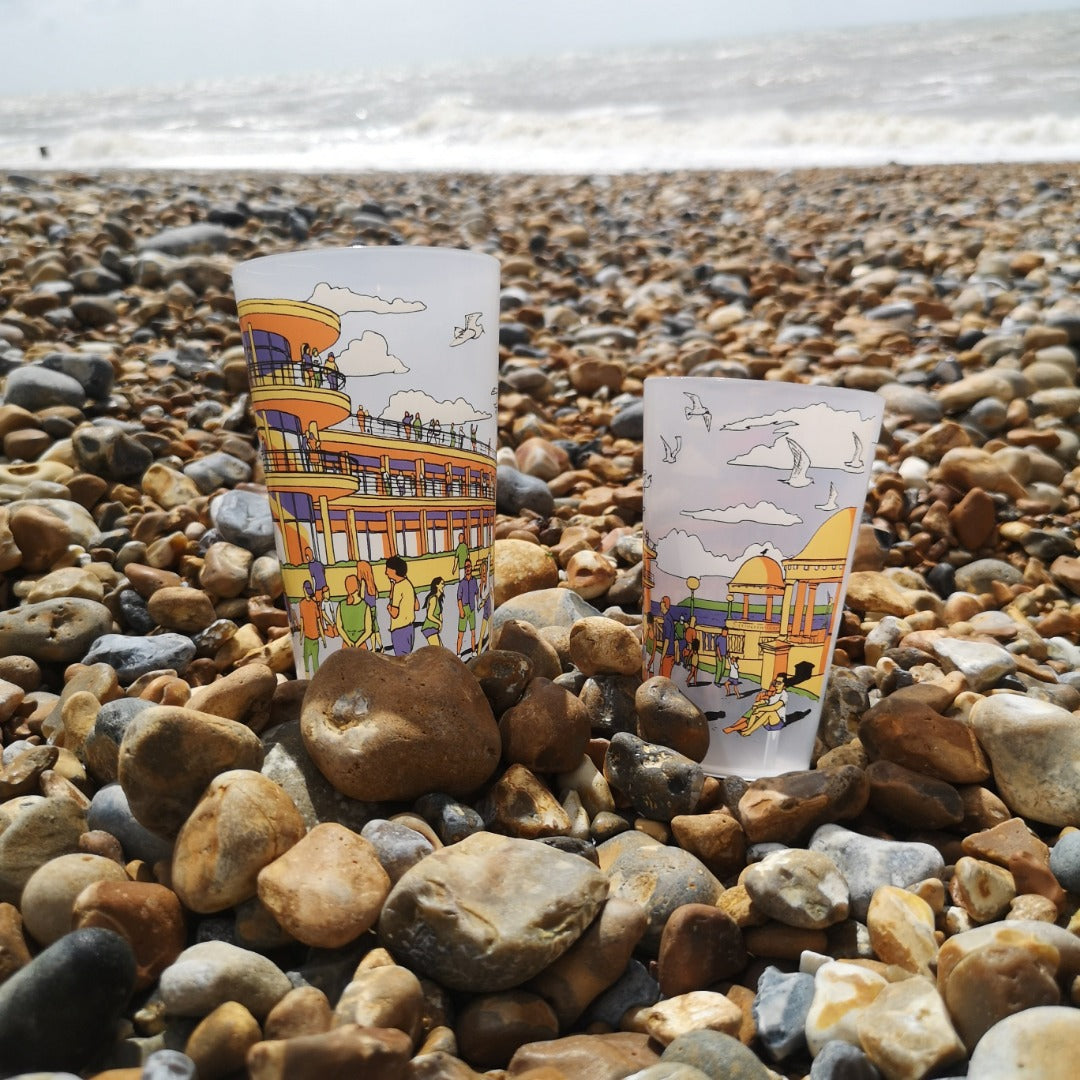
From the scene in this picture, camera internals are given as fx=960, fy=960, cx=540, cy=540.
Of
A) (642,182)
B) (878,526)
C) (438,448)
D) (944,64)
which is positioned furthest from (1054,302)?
(944,64)

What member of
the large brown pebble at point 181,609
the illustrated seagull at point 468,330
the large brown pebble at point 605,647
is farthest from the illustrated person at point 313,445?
the large brown pebble at point 181,609

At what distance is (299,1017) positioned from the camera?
0.98 m

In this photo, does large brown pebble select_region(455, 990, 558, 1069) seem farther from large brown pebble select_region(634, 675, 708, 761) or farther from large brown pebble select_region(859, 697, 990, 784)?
large brown pebble select_region(859, 697, 990, 784)

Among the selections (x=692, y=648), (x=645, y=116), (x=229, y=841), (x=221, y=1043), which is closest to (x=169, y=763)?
(x=229, y=841)

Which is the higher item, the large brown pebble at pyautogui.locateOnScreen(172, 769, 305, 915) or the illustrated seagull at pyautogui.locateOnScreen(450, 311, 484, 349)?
the illustrated seagull at pyautogui.locateOnScreen(450, 311, 484, 349)

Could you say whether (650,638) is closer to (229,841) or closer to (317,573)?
(317,573)

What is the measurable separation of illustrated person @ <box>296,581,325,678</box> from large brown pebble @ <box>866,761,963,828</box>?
89cm

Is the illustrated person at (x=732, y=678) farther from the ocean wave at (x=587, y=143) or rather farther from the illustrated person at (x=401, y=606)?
the ocean wave at (x=587, y=143)

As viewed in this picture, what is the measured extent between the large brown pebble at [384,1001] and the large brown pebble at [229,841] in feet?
0.63

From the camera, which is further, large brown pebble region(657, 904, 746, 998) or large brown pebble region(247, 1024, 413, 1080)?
large brown pebble region(657, 904, 746, 998)

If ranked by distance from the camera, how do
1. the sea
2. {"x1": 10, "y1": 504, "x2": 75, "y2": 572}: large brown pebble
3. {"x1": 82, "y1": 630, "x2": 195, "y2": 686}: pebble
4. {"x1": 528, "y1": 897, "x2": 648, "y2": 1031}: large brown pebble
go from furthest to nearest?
the sea < {"x1": 10, "y1": 504, "x2": 75, "y2": 572}: large brown pebble < {"x1": 82, "y1": 630, "x2": 195, "y2": 686}: pebble < {"x1": 528, "y1": 897, "x2": 648, "y2": 1031}: large brown pebble

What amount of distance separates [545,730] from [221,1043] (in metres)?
0.60

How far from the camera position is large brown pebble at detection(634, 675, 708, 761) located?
1502 mm

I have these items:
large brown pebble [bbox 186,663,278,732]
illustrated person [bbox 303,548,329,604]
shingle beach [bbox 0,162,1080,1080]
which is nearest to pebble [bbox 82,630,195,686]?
shingle beach [bbox 0,162,1080,1080]
